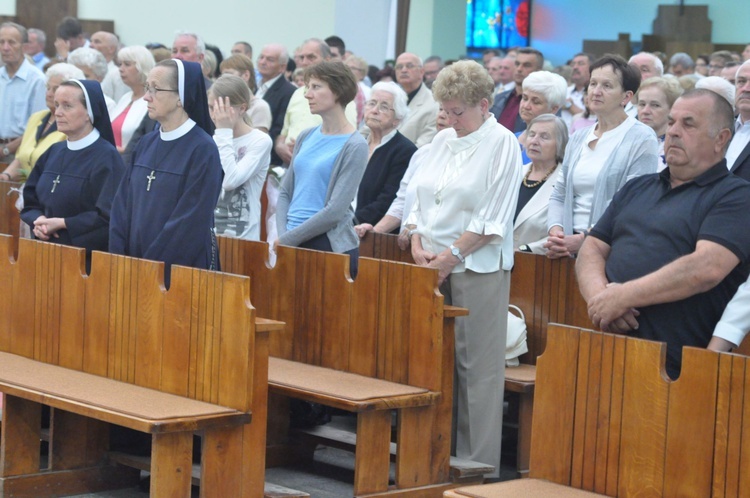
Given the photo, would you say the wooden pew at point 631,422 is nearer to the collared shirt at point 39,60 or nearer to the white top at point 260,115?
the white top at point 260,115

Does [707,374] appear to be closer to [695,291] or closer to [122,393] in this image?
[695,291]

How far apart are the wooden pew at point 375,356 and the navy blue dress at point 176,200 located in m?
0.46

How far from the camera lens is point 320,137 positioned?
545 centimetres

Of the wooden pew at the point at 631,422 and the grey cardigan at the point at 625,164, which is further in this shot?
the grey cardigan at the point at 625,164

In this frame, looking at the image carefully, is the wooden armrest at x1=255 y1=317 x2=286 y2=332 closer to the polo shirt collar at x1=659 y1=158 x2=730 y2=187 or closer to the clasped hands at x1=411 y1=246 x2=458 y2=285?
the clasped hands at x1=411 y1=246 x2=458 y2=285

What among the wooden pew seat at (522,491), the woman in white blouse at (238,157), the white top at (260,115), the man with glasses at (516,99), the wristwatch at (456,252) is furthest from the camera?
the white top at (260,115)

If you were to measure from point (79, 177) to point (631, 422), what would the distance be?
9.59 ft

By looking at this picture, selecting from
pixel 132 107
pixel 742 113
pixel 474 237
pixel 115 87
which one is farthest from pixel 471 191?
pixel 115 87

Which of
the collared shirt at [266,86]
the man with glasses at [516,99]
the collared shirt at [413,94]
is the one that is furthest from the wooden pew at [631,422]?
the collared shirt at [266,86]

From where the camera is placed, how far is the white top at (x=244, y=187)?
5.94m

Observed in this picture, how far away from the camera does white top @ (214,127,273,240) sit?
19.5ft

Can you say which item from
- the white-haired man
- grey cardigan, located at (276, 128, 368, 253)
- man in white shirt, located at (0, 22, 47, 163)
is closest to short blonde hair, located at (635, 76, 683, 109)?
grey cardigan, located at (276, 128, 368, 253)

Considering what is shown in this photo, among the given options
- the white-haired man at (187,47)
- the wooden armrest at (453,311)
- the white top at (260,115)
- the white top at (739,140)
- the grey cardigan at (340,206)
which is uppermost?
the white-haired man at (187,47)

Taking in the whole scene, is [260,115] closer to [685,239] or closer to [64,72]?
[64,72]
